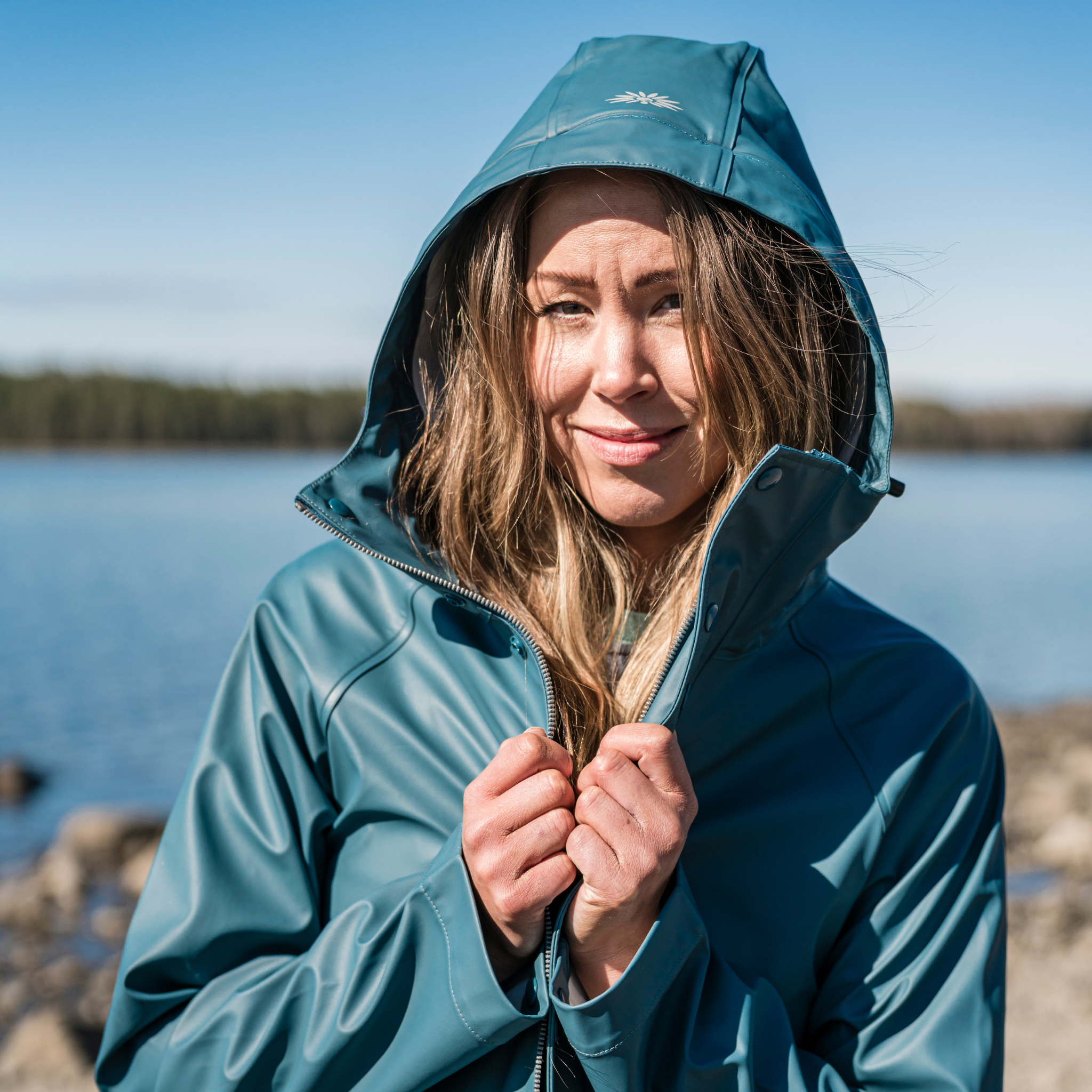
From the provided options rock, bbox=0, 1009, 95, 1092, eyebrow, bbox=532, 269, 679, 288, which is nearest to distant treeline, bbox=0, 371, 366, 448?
rock, bbox=0, 1009, 95, 1092

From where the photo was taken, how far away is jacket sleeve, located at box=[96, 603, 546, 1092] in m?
1.48

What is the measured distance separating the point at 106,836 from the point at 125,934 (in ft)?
4.75

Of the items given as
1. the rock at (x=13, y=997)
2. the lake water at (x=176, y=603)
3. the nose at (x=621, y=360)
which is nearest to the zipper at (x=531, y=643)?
the nose at (x=621, y=360)

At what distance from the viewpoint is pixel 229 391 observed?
57.7 metres

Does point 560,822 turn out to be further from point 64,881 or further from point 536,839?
point 64,881

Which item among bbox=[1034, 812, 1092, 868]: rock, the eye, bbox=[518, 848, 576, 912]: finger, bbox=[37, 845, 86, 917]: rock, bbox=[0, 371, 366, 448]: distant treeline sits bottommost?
bbox=[0, 371, 366, 448]: distant treeline

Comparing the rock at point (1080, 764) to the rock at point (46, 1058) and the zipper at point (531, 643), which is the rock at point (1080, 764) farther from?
the zipper at point (531, 643)

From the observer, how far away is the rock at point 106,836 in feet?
24.5

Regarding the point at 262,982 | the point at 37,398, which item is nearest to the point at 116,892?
the point at 262,982

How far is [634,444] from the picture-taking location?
1.81 meters

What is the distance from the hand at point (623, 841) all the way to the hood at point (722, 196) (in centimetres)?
29

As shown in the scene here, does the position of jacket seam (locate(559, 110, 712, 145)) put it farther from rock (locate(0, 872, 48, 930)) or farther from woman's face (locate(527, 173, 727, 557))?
rock (locate(0, 872, 48, 930))

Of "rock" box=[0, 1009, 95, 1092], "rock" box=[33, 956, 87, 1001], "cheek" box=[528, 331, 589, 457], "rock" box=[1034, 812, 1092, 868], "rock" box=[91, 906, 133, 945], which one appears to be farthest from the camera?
"rock" box=[1034, 812, 1092, 868]

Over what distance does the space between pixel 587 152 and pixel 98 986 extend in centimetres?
588
